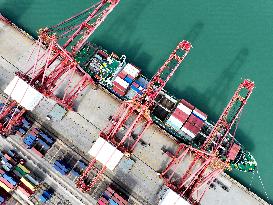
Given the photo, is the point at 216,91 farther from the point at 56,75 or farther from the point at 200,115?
the point at 56,75

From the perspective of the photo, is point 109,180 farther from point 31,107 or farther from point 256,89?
point 256,89

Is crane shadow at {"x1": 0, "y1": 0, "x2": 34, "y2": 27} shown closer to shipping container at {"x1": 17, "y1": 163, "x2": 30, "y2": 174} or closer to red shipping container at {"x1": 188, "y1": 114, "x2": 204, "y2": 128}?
shipping container at {"x1": 17, "y1": 163, "x2": 30, "y2": 174}

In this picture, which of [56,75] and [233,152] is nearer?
[56,75]

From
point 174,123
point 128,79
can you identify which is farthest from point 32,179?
point 174,123

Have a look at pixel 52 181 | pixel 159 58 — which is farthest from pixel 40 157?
pixel 159 58

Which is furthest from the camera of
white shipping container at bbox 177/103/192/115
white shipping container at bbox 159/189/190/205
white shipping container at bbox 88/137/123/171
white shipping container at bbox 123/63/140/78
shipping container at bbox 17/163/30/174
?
white shipping container at bbox 123/63/140/78

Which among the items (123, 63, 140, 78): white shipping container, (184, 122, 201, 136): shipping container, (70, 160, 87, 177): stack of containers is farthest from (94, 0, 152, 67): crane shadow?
(70, 160, 87, 177): stack of containers
